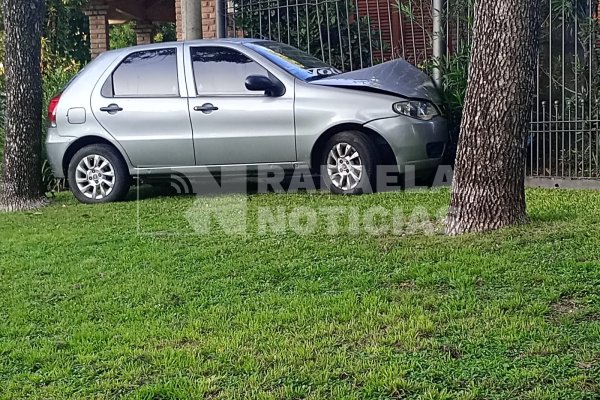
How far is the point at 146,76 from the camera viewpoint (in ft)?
27.6

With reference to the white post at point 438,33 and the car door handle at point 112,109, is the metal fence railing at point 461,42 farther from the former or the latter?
the car door handle at point 112,109

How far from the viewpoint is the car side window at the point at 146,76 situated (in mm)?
8312

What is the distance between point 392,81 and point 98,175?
3395 mm

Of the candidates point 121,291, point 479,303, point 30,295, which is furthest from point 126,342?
point 479,303

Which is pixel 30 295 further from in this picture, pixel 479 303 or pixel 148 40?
pixel 148 40

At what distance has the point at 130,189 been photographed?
30.5 feet

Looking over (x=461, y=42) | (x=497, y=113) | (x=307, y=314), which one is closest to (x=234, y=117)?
(x=461, y=42)

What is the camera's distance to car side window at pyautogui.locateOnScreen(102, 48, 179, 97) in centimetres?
831

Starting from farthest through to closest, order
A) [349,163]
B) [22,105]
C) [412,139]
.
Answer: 1. [22,105]
2. [349,163]
3. [412,139]

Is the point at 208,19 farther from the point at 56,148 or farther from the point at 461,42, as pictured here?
the point at 461,42

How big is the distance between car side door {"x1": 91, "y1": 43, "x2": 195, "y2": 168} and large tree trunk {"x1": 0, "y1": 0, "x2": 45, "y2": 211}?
2.90 ft

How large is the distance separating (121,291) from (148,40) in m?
18.8

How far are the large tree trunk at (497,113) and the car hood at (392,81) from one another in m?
2.24

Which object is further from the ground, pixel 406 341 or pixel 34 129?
pixel 34 129
